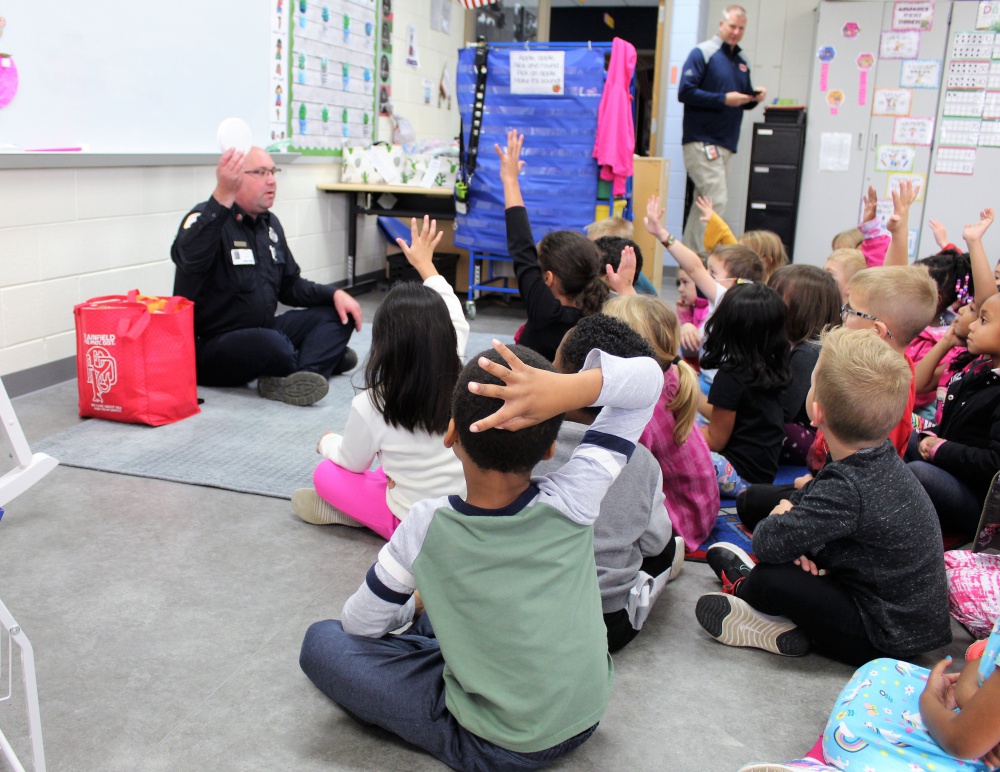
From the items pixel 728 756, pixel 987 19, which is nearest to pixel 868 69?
pixel 987 19

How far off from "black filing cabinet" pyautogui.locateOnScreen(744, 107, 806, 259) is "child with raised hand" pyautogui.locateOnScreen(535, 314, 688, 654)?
575 cm

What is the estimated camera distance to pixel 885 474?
1.58 m

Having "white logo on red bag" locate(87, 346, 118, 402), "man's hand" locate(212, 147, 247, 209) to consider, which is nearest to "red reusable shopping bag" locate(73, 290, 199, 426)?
"white logo on red bag" locate(87, 346, 118, 402)

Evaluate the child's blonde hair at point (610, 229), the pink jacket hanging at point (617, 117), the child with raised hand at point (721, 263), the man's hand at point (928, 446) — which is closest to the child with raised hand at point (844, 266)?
the child with raised hand at point (721, 263)

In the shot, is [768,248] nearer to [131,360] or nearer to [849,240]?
[849,240]

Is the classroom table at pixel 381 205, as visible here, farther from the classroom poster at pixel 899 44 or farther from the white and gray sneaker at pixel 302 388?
the classroom poster at pixel 899 44

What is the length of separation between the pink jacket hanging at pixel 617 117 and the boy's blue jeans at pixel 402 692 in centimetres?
368

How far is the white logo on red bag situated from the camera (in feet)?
9.39

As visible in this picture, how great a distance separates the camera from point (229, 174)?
3.10 metres

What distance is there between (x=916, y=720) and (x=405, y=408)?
1.11m

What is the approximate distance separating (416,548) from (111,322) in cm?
196

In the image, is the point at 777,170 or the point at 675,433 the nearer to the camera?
the point at 675,433

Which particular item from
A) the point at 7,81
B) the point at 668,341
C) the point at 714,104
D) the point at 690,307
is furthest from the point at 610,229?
the point at 714,104

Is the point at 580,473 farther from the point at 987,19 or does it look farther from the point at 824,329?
the point at 987,19
